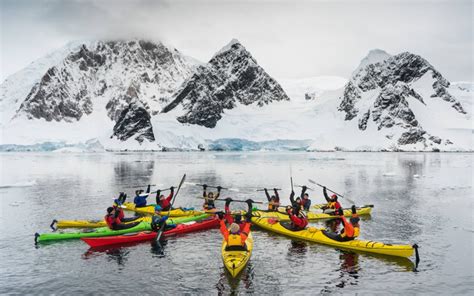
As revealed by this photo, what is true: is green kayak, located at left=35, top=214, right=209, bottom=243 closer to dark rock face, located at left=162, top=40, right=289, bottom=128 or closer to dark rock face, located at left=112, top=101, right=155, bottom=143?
dark rock face, located at left=112, top=101, right=155, bottom=143

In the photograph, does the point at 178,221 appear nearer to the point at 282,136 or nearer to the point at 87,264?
the point at 87,264

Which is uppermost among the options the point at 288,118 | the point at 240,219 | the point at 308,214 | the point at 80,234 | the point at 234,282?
the point at 288,118

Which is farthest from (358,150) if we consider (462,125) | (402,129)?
(462,125)

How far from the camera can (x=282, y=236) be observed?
65.5ft

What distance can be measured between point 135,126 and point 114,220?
127746mm

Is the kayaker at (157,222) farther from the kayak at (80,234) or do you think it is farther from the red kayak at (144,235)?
the kayak at (80,234)

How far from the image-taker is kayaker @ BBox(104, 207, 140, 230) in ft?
63.1

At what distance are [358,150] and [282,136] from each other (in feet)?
89.7

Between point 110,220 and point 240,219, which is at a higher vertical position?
point 240,219

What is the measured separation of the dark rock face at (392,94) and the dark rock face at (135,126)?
260ft

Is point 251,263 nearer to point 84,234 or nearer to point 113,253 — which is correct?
point 113,253

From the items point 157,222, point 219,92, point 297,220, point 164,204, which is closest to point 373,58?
point 219,92

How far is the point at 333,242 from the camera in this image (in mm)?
17719

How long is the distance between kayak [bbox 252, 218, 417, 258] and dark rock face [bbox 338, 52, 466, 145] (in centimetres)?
13414
